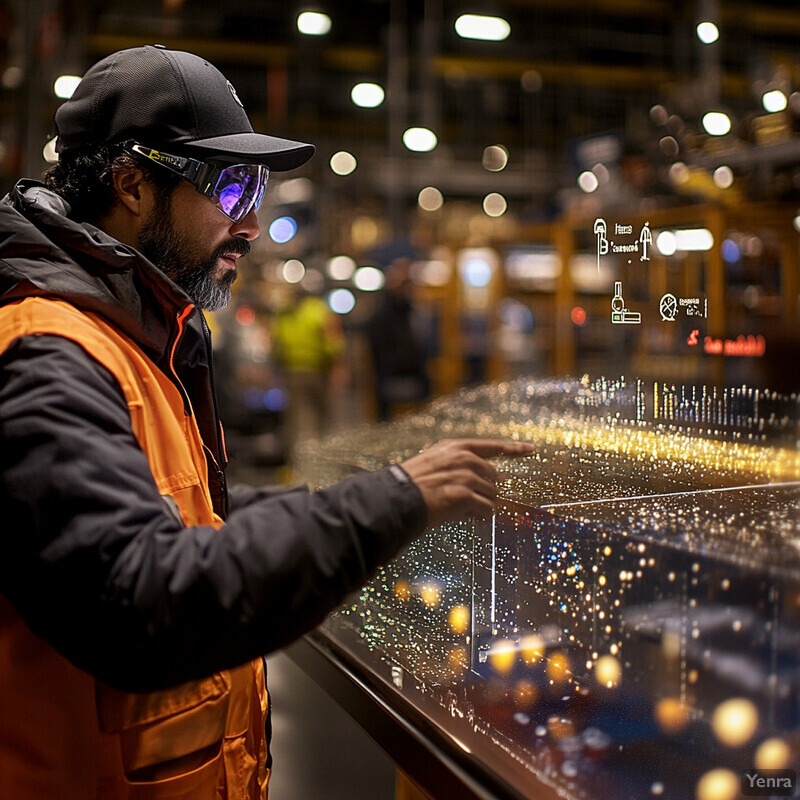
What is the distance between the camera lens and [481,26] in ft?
24.1

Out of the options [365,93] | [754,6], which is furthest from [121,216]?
[754,6]

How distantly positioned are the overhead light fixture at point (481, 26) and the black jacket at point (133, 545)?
23.3ft

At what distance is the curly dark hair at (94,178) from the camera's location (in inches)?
47.8

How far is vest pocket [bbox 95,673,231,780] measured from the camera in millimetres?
1055

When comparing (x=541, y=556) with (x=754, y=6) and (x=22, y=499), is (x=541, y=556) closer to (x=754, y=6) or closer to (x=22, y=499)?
(x=22, y=499)

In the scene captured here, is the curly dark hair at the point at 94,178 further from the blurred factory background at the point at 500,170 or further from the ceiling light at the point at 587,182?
the ceiling light at the point at 587,182

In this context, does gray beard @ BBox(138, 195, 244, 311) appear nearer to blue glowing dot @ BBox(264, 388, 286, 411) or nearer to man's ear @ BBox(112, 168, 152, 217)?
man's ear @ BBox(112, 168, 152, 217)

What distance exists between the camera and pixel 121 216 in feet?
4.18

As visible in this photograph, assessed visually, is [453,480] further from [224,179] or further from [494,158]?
[494,158]

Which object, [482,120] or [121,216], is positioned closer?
[121,216]

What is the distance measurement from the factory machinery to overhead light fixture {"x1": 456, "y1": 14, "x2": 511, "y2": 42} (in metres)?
6.23

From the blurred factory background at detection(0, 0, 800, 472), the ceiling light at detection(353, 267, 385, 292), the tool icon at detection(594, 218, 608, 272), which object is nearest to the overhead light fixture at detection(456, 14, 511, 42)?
the blurred factory background at detection(0, 0, 800, 472)

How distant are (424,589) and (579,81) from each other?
37.4 ft

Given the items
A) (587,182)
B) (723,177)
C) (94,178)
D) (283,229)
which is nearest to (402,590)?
(94,178)
